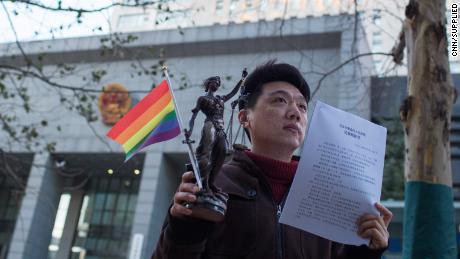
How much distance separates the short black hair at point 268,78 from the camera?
2770 mm

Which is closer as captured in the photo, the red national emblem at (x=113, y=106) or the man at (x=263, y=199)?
the man at (x=263, y=199)

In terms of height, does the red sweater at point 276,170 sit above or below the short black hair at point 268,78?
below

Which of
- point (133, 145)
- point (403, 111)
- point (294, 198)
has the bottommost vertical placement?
point (294, 198)

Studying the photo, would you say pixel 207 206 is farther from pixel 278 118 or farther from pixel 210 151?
pixel 278 118

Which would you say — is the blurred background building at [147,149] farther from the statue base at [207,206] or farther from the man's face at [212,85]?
the statue base at [207,206]

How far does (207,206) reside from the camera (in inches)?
79.4

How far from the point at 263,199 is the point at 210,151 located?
419 mm

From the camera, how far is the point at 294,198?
2.23 meters

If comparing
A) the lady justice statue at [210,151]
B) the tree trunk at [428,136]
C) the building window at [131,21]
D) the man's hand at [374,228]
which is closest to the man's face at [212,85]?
the lady justice statue at [210,151]

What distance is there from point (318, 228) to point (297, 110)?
620 mm

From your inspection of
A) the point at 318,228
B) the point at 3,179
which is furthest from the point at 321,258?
the point at 3,179

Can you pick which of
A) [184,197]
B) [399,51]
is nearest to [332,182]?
[184,197]

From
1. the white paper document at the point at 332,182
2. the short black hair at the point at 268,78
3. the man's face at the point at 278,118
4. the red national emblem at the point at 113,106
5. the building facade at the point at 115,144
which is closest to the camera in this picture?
the white paper document at the point at 332,182

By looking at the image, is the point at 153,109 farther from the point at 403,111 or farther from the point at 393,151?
the point at 393,151
